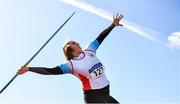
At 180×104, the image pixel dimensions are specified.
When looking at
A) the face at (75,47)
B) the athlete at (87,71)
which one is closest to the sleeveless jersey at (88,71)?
the athlete at (87,71)

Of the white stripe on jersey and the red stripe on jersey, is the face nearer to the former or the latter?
the white stripe on jersey

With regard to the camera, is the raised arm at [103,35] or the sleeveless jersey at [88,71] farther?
the raised arm at [103,35]

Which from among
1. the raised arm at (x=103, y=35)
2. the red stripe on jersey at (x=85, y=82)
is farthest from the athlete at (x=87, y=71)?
the raised arm at (x=103, y=35)

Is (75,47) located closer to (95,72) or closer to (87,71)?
(87,71)

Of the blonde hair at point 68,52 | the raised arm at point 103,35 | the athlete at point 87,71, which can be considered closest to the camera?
the athlete at point 87,71

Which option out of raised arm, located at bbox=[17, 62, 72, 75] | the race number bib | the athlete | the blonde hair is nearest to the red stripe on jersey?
the athlete

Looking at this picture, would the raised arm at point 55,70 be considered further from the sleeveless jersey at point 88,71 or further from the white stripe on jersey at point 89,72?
the white stripe on jersey at point 89,72

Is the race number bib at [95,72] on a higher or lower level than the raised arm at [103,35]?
lower

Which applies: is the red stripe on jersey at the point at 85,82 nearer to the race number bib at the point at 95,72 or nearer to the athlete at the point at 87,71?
the athlete at the point at 87,71

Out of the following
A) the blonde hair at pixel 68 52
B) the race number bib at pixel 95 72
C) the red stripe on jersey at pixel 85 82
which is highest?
the blonde hair at pixel 68 52

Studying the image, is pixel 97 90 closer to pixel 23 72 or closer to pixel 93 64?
pixel 93 64

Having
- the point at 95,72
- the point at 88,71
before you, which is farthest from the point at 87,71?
the point at 95,72

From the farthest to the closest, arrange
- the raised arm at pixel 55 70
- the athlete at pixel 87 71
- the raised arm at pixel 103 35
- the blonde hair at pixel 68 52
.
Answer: the raised arm at pixel 103 35 → the blonde hair at pixel 68 52 → the athlete at pixel 87 71 → the raised arm at pixel 55 70

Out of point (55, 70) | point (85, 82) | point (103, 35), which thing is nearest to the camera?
point (55, 70)
